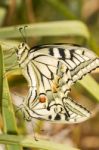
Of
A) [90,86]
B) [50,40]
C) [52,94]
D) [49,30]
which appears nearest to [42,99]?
[52,94]

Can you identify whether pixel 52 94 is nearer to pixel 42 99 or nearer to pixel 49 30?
pixel 42 99

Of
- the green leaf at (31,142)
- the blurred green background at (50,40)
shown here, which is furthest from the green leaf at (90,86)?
the green leaf at (31,142)

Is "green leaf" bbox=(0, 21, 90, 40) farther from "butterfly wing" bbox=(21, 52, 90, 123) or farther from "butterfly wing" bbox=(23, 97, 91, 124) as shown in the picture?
"butterfly wing" bbox=(23, 97, 91, 124)

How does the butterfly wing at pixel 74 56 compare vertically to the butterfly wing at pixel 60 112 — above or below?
above

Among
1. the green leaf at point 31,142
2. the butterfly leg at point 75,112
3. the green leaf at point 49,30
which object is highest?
the green leaf at point 49,30

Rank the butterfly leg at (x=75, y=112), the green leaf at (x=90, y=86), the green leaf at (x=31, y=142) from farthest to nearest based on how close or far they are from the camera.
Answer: the green leaf at (x=90, y=86)
the butterfly leg at (x=75, y=112)
the green leaf at (x=31, y=142)

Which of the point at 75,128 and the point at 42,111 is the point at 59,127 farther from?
the point at 42,111

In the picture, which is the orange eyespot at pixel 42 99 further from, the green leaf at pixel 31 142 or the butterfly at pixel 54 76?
the green leaf at pixel 31 142

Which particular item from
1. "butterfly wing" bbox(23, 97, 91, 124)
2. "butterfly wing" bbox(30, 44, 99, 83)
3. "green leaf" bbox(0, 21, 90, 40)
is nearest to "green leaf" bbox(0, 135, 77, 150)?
"butterfly wing" bbox(23, 97, 91, 124)
